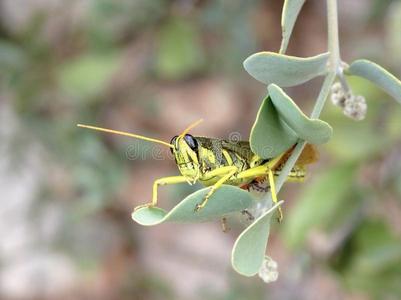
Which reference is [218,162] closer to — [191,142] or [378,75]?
[191,142]

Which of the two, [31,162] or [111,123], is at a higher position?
[111,123]

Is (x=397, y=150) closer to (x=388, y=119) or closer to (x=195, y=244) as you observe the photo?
(x=388, y=119)

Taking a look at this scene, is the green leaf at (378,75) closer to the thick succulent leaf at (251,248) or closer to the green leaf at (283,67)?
the green leaf at (283,67)

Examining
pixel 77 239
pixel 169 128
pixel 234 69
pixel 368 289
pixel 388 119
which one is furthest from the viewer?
pixel 169 128

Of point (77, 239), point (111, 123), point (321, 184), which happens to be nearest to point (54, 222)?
point (77, 239)

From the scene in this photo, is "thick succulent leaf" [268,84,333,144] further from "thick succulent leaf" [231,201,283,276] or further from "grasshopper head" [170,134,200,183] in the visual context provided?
"grasshopper head" [170,134,200,183]

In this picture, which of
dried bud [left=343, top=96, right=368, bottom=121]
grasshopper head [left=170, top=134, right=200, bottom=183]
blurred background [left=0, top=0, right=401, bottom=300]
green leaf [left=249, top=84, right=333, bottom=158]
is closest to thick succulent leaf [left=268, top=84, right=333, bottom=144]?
green leaf [left=249, top=84, right=333, bottom=158]
